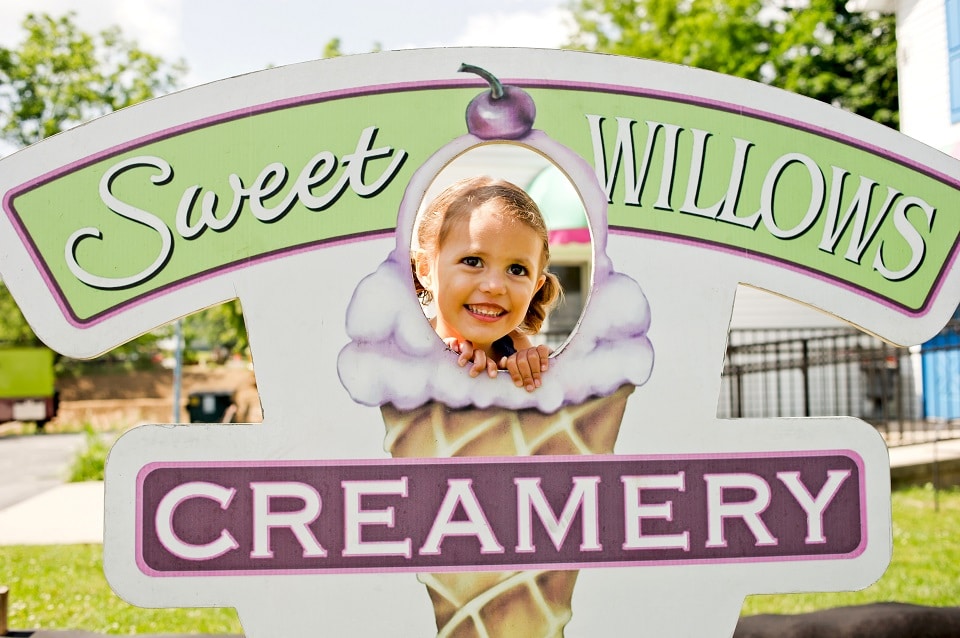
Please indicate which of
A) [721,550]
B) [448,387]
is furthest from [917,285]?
[448,387]

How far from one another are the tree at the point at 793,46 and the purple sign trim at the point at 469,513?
16775mm

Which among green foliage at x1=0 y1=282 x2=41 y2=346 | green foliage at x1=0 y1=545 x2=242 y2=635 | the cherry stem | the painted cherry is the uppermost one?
green foliage at x1=0 y1=282 x2=41 y2=346

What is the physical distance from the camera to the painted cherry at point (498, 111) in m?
2.06

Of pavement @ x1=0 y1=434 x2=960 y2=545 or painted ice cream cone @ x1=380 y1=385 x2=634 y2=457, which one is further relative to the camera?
pavement @ x1=0 y1=434 x2=960 y2=545

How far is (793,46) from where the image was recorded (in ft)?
62.4

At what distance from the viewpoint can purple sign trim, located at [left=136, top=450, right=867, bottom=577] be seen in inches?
79.8

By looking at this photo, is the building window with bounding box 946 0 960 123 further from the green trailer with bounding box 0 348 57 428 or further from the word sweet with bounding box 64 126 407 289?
the green trailer with bounding box 0 348 57 428

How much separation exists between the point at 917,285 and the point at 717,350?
581 millimetres

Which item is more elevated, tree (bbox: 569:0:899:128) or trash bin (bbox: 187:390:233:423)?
tree (bbox: 569:0:899:128)

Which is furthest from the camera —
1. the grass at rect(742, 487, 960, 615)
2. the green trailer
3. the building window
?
the green trailer

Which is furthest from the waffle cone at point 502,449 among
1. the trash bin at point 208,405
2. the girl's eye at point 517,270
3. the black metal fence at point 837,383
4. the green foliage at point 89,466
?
the trash bin at point 208,405

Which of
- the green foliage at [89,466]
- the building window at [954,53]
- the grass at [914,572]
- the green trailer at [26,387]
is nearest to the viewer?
the grass at [914,572]

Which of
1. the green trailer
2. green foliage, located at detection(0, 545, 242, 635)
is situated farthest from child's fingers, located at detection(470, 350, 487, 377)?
the green trailer

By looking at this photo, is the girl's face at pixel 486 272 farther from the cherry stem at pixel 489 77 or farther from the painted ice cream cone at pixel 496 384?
the cherry stem at pixel 489 77
